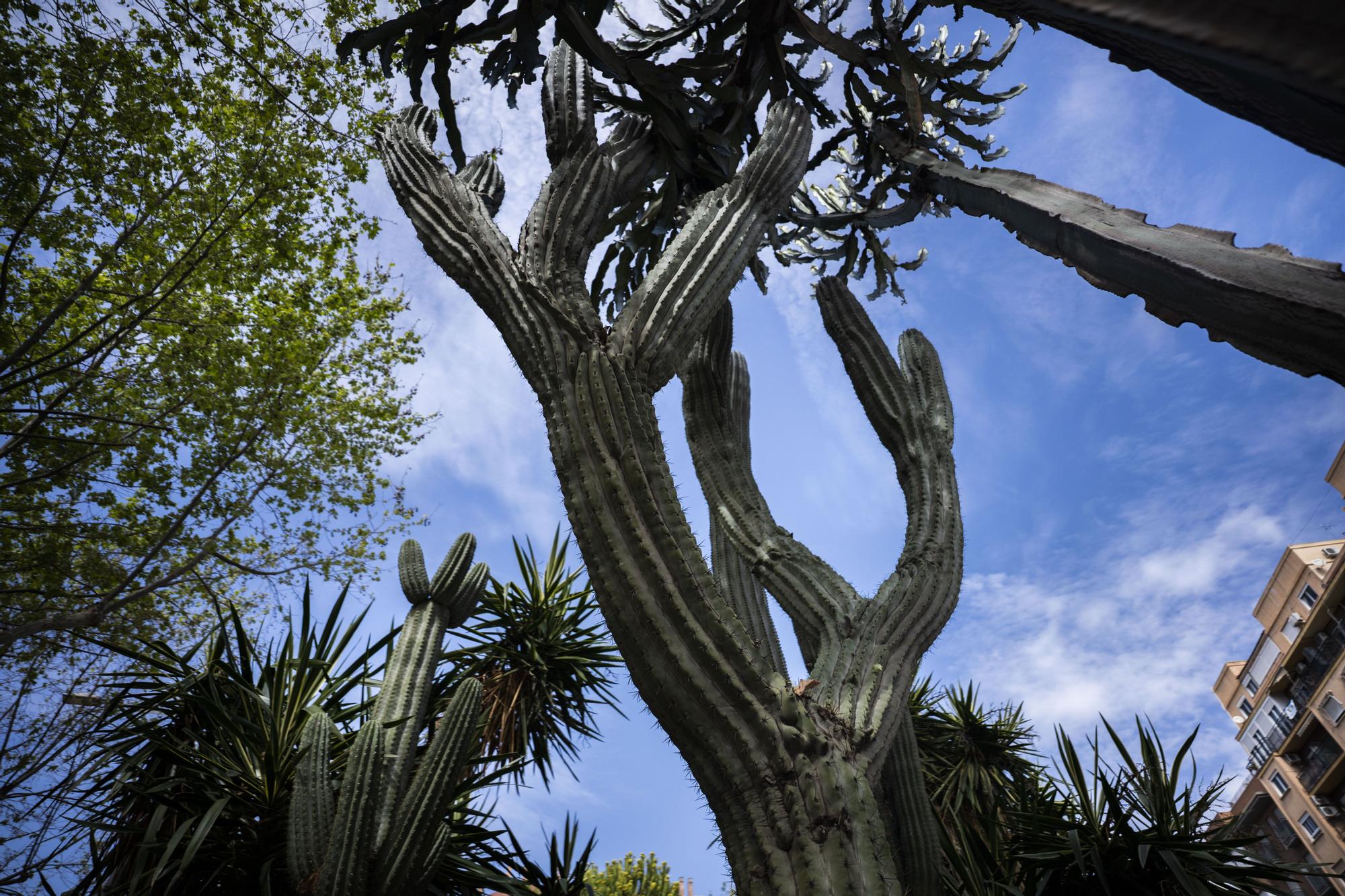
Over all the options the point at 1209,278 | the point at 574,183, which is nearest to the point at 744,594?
the point at 574,183

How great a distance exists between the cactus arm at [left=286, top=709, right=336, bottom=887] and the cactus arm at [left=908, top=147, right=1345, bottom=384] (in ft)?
14.1

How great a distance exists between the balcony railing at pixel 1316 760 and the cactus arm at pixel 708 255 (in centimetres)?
2302

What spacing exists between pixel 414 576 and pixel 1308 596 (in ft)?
88.7

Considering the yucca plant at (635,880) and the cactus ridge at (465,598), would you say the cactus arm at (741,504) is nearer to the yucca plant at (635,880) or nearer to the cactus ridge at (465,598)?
the cactus ridge at (465,598)

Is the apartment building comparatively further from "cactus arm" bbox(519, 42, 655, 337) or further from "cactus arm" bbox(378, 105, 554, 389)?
"cactus arm" bbox(378, 105, 554, 389)

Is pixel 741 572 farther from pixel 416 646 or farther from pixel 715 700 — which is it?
pixel 416 646

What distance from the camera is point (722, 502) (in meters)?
4.47

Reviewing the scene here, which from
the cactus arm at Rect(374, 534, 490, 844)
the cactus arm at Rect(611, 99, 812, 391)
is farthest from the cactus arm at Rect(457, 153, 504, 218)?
the cactus arm at Rect(374, 534, 490, 844)

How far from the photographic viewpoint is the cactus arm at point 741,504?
3850 millimetres

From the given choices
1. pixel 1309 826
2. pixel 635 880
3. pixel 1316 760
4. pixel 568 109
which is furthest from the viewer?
pixel 1309 826

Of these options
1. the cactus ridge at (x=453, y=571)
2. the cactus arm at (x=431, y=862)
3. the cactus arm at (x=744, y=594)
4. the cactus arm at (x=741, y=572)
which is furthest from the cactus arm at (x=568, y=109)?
the cactus arm at (x=431, y=862)

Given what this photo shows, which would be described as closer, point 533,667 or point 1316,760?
point 533,667

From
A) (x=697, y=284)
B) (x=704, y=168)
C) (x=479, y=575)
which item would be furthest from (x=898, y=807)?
(x=704, y=168)

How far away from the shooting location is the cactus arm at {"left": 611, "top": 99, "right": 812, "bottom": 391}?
3.44 m
